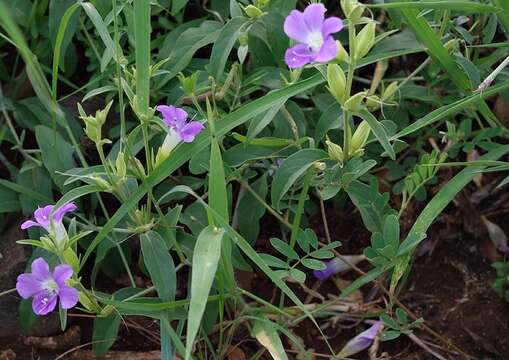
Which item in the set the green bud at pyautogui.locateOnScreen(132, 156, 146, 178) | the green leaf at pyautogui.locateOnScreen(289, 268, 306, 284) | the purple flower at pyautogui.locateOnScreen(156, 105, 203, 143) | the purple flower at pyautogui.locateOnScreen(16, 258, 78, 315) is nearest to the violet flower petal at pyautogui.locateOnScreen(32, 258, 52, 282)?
the purple flower at pyautogui.locateOnScreen(16, 258, 78, 315)

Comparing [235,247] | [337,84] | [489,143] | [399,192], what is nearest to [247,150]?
[235,247]

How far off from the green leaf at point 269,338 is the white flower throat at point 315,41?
584mm

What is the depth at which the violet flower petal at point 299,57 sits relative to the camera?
1320 mm

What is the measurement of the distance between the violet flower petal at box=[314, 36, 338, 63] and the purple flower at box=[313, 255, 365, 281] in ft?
2.60

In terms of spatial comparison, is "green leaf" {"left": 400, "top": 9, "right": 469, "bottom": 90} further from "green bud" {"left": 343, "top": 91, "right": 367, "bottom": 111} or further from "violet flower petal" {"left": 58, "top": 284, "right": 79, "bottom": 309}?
"violet flower petal" {"left": 58, "top": 284, "right": 79, "bottom": 309}

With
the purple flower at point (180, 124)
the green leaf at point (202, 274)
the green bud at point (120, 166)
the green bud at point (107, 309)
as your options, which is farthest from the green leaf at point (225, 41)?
the green bud at point (107, 309)

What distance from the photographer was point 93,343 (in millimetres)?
1727

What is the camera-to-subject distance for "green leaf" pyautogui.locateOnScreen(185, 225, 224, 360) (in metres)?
1.25

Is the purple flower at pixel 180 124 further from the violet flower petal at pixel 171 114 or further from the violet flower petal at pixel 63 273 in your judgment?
the violet flower petal at pixel 63 273

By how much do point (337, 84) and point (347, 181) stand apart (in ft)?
0.69

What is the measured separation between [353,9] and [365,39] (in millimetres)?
74

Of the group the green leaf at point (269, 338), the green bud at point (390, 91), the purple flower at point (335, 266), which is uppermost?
the green bud at point (390, 91)

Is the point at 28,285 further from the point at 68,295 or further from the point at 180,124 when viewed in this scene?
the point at 180,124

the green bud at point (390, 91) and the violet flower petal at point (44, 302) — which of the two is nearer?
the violet flower petal at point (44, 302)
